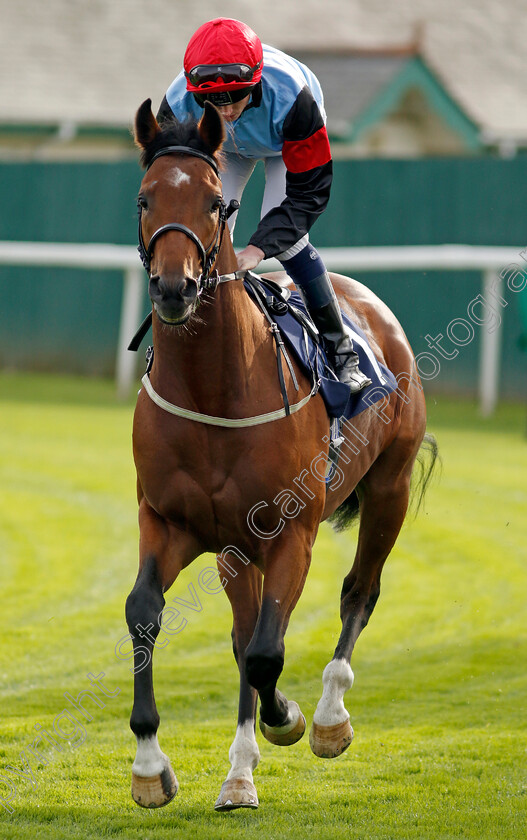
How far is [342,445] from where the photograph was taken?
14.8 feet

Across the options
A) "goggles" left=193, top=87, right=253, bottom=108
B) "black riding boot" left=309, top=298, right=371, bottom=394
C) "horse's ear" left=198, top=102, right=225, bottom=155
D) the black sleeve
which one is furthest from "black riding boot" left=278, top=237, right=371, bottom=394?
"horse's ear" left=198, top=102, right=225, bottom=155

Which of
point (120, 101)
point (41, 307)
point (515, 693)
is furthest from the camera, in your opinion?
point (120, 101)

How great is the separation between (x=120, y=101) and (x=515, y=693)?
1558 centimetres

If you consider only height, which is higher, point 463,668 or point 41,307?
point 463,668

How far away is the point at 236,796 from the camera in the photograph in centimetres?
400

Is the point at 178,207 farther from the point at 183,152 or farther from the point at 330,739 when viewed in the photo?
the point at 330,739

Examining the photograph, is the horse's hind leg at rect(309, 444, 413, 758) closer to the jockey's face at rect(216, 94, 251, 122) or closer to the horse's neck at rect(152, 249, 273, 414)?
the horse's neck at rect(152, 249, 273, 414)

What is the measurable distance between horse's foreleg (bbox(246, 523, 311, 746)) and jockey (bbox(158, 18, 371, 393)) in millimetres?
776

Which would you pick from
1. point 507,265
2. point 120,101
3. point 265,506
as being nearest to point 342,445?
point 265,506

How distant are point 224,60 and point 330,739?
92.4 inches

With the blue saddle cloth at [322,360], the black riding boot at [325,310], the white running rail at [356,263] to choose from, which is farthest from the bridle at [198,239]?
the white running rail at [356,263]

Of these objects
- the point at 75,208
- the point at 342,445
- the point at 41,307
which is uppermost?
the point at 342,445

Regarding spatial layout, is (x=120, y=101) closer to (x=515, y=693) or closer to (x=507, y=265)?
(x=507, y=265)

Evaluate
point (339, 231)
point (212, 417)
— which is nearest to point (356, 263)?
point (339, 231)
